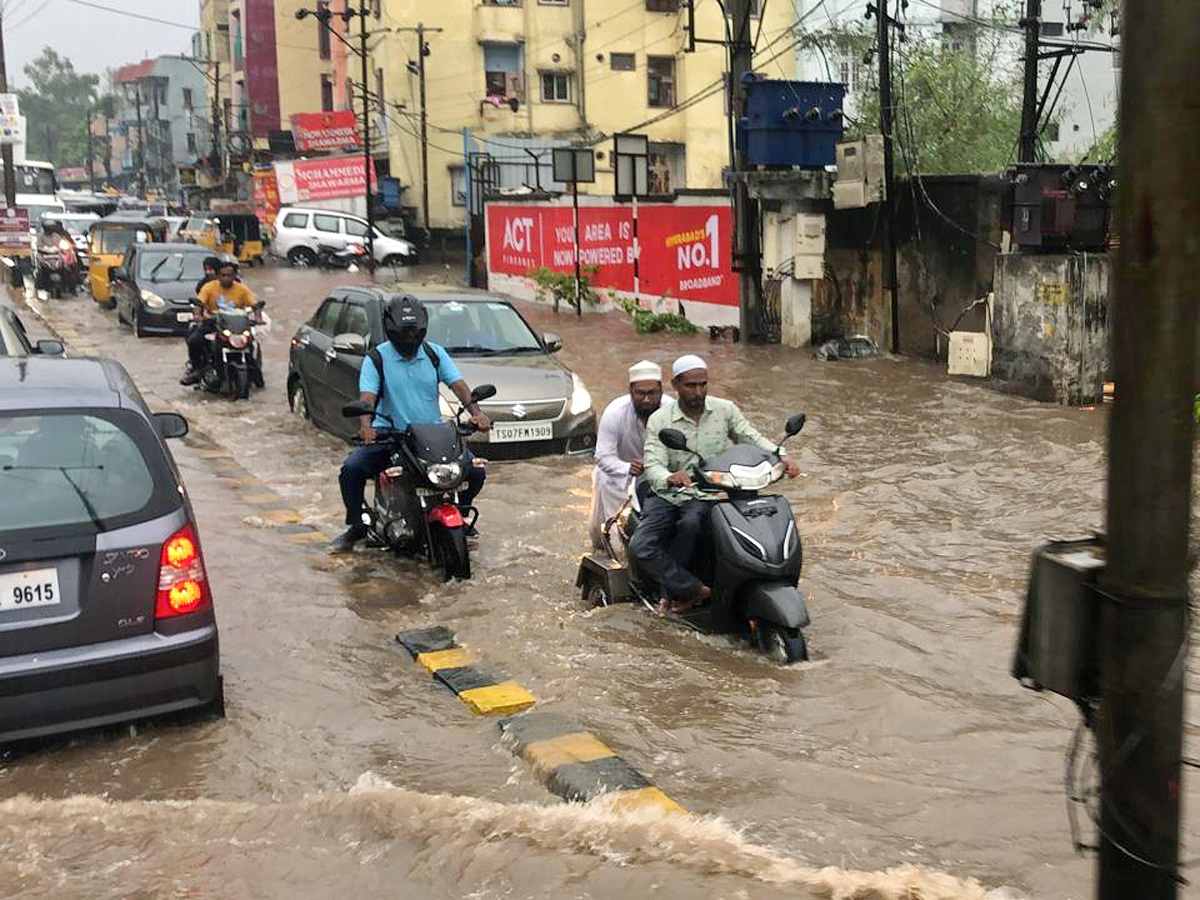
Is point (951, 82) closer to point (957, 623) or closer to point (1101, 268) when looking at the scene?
point (1101, 268)

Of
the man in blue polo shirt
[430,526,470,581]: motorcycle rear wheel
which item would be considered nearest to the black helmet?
the man in blue polo shirt

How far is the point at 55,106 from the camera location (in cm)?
12544

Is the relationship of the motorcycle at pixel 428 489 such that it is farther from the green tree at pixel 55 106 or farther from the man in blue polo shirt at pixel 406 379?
the green tree at pixel 55 106

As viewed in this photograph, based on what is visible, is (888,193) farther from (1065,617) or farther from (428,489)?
(1065,617)

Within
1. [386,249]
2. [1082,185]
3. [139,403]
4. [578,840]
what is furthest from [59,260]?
[578,840]

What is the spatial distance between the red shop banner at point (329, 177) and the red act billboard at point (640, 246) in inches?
530

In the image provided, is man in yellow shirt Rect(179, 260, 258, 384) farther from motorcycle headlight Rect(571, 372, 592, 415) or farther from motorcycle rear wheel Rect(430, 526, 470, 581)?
motorcycle rear wheel Rect(430, 526, 470, 581)

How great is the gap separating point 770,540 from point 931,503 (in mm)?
4159

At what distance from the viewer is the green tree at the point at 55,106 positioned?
390 feet

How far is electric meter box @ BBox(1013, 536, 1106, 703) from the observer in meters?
2.96

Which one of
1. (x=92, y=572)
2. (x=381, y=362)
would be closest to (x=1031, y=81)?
(x=381, y=362)

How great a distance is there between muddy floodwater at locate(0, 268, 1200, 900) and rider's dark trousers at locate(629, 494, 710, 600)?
0.34 metres

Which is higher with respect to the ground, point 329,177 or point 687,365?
point 329,177

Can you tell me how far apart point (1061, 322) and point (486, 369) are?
239 inches
